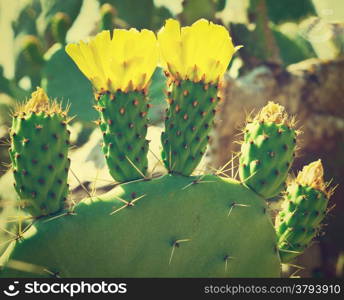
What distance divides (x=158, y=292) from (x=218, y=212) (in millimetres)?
238

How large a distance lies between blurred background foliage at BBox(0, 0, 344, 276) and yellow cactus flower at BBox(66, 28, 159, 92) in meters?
1.25

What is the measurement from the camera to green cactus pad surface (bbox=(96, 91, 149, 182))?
47.2 inches

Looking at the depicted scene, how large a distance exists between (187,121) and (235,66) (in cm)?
209

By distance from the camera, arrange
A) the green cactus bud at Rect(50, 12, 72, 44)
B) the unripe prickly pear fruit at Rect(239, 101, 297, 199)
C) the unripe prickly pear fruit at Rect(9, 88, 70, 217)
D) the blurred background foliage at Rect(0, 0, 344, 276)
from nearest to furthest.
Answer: the unripe prickly pear fruit at Rect(9, 88, 70, 217) < the unripe prickly pear fruit at Rect(239, 101, 297, 199) < the blurred background foliage at Rect(0, 0, 344, 276) < the green cactus bud at Rect(50, 12, 72, 44)

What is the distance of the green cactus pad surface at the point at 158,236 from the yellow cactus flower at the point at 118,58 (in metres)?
0.24

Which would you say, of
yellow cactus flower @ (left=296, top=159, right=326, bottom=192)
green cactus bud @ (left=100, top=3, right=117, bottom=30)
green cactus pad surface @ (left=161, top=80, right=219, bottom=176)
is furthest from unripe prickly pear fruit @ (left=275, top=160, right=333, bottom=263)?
green cactus bud @ (left=100, top=3, right=117, bottom=30)

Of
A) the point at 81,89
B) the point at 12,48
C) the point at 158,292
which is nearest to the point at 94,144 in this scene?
the point at 81,89

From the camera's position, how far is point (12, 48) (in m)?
3.10

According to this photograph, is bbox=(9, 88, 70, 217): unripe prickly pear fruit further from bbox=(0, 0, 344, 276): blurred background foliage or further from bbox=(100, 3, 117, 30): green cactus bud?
bbox=(100, 3, 117, 30): green cactus bud

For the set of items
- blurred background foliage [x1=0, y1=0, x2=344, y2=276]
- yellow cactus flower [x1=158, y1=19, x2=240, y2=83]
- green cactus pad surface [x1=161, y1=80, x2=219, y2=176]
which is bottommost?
blurred background foliage [x1=0, y1=0, x2=344, y2=276]

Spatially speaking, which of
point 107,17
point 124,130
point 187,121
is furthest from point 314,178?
point 107,17

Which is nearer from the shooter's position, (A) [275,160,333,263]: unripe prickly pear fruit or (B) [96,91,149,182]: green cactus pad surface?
(B) [96,91,149,182]: green cactus pad surface

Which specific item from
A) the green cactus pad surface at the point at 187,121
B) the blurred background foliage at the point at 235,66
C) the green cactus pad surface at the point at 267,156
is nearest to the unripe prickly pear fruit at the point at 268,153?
the green cactus pad surface at the point at 267,156

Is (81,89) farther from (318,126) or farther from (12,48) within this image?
(318,126)
